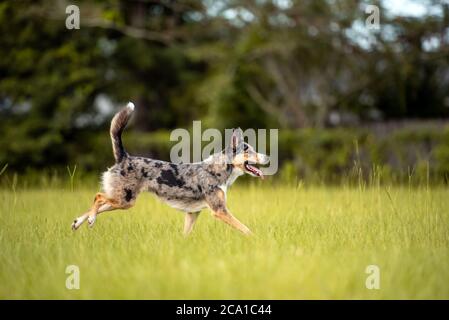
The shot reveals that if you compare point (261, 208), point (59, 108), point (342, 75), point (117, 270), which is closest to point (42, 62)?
point (59, 108)

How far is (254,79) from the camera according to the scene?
21.9 m

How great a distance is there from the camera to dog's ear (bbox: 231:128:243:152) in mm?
7106

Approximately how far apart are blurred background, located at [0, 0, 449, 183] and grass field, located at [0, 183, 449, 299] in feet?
25.4

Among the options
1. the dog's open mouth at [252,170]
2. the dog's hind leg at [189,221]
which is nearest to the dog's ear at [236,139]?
the dog's open mouth at [252,170]

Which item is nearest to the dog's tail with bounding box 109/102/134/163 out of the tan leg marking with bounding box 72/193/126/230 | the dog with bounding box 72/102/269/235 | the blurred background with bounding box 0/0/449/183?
the dog with bounding box 72/102/269/235

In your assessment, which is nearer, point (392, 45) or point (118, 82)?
point (392, 45)

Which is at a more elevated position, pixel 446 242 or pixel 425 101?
pixel 425 101

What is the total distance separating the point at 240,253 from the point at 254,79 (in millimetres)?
16110

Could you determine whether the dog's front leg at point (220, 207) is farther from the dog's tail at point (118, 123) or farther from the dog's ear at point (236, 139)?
the dog's tail at point (118, 123)

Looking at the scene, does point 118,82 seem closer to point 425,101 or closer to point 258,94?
point 258,94

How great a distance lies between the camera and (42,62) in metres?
20.3

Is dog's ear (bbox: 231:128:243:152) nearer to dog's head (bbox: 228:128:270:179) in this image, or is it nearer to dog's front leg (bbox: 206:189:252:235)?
dog's head (bbox: 228:128:270:179)
